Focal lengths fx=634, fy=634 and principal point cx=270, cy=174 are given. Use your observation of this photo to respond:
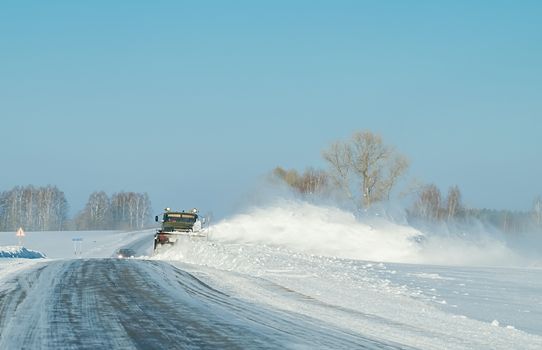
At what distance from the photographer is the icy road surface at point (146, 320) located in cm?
815

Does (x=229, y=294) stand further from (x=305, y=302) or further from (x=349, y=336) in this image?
(x=349, y=336)

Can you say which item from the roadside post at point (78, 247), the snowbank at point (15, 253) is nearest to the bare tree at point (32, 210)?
the roadside post at point (78, 247)

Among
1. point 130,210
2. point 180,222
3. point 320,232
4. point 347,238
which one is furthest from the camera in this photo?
point 130,210

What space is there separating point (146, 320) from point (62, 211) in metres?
131

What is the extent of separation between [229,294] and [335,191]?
52.7 metres

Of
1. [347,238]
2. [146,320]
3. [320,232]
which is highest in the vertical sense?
[320,232]

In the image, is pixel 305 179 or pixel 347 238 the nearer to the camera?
pixel 347 238

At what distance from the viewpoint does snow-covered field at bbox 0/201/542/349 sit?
9781mm

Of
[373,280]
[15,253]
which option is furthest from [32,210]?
[373,280]

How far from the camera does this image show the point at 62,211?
440 feet

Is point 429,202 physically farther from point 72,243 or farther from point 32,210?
point 32,210

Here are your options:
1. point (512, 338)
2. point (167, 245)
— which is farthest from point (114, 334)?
point (167, 245)

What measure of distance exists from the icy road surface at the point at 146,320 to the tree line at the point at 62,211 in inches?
4564

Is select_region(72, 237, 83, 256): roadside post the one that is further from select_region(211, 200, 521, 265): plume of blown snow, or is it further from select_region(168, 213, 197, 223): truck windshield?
select_region(168, 213, 197, 223): truck windshield
